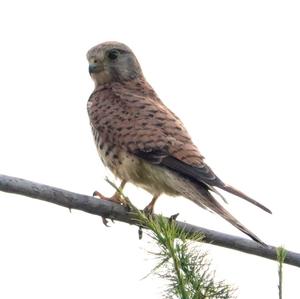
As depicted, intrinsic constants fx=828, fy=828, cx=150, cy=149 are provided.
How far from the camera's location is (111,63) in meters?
6.99

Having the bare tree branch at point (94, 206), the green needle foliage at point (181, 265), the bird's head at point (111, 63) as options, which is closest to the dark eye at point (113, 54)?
the bird's head at point (111, 63)

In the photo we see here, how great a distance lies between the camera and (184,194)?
5.30m

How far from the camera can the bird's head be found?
6883mm

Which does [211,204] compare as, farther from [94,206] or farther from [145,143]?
[94,206]

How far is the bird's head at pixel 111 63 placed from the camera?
271 inches

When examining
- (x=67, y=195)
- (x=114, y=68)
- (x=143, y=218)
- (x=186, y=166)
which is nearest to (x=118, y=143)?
(x=186, y=166)

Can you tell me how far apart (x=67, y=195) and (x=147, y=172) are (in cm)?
179

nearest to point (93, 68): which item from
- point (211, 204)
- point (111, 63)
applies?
point (111, 63)

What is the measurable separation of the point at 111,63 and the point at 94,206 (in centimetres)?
313

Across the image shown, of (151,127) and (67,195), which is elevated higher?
(151,127)

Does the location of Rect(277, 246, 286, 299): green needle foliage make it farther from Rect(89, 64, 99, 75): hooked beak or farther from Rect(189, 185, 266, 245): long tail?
Rect(89, 64, 99, 75): hooked beak

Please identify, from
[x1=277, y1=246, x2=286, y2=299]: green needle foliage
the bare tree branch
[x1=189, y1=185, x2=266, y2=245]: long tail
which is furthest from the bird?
[x1=277, y1=246, x2=286, y2=299]: green needle foliage

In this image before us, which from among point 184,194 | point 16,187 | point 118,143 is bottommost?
point 16,187

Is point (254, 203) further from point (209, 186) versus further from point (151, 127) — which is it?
point (151, 127)
